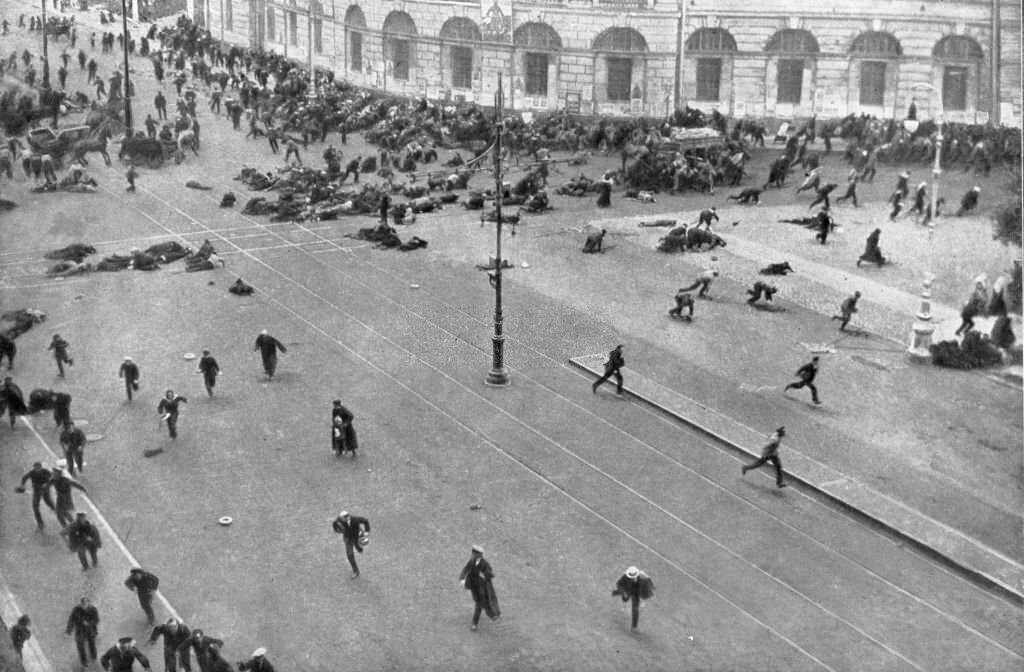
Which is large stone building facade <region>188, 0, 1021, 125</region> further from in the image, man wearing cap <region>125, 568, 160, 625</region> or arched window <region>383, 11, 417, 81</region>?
man wearing cap <region>125, 568, 160, 625</region>

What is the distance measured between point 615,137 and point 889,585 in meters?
39.4

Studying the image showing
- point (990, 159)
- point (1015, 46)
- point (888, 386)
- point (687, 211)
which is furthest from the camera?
point (1015, 46)

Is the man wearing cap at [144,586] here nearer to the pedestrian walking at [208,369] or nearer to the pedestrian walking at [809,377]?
the pedestrian walking at [208,369]

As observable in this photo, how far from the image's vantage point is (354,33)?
7269cm

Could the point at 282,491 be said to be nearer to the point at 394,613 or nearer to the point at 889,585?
the point at 394,613

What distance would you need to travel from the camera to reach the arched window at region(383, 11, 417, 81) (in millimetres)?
70188

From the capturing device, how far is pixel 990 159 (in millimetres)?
50656

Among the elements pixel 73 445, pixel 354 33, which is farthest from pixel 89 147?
pixel 73 445

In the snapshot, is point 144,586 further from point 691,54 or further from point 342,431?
point 691,54

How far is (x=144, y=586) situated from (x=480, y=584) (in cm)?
485

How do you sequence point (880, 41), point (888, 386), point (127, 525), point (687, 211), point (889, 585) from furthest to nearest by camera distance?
point (880, 41) < point (687, 211) < point (888, 386) < point (127, 525) < point (889, 585)

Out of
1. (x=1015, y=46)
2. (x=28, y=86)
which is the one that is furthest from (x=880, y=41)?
(x=28, y=86)

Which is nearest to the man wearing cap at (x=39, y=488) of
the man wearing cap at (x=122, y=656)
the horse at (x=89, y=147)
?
the man wearing cap at (x=122, y=656)

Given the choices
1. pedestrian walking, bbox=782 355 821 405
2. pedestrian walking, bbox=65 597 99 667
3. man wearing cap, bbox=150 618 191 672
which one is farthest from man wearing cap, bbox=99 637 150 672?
pedestrian walking, bbox=782 355 821 405
